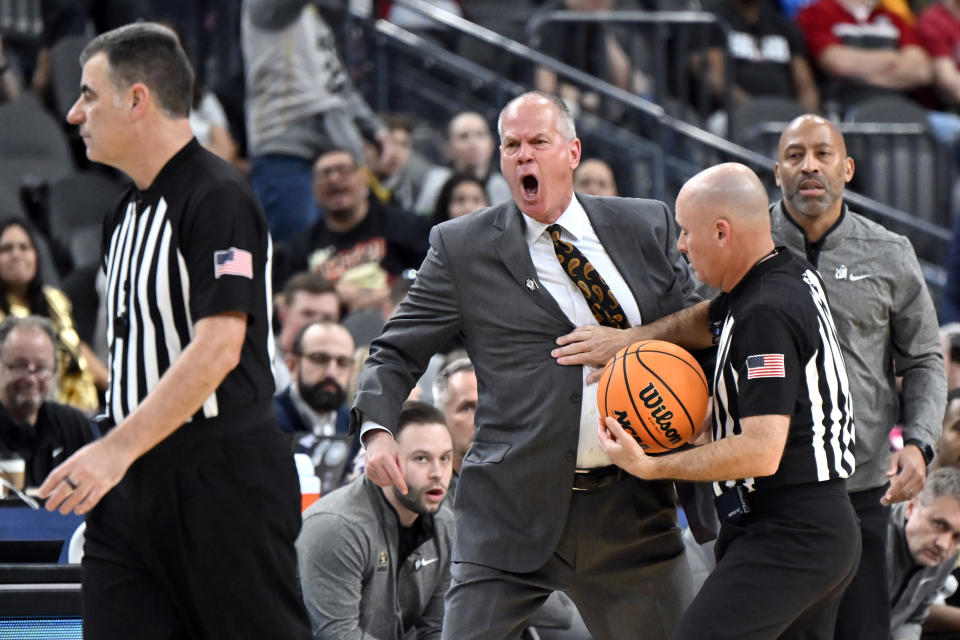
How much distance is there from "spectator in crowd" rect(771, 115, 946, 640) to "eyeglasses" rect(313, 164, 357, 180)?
15.2 ft

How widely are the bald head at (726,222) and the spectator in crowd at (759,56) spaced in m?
8.11

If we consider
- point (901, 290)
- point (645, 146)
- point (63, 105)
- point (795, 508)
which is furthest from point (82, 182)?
point (795, 508)

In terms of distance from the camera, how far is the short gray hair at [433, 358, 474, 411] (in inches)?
270

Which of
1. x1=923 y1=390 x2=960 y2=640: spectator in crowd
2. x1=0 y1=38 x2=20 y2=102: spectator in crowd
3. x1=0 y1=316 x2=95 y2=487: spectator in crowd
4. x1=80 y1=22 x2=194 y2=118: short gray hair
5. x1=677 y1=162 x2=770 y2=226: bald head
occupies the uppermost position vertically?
x1=0 y1=38 x2=20 y2=102: spectator in crowd

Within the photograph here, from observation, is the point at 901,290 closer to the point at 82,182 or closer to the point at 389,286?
the point at 389,286

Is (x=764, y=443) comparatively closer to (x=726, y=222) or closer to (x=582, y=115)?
(x=726, y=222)

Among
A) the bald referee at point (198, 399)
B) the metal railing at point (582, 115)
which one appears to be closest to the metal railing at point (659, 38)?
the metal railing at point (582, 115)

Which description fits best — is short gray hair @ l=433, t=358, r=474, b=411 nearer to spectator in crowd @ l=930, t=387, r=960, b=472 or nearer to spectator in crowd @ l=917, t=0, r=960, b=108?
spectator in crowd @ l=930, t=387, r=960, b=472

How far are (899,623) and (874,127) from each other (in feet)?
18.7

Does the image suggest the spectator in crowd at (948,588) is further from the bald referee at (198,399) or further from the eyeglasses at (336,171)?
the eyeglasses at (336,171)

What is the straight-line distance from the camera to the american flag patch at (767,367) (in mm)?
4008

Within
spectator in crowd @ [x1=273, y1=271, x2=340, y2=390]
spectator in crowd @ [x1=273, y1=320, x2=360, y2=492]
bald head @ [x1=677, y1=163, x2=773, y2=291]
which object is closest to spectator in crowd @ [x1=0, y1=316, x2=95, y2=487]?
spectator in crowd @ [x1=273, y1=320, x2=360, y2=492]

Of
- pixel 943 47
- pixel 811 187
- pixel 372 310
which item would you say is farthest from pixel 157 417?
pixel 943 47

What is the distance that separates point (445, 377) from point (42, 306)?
279cm
